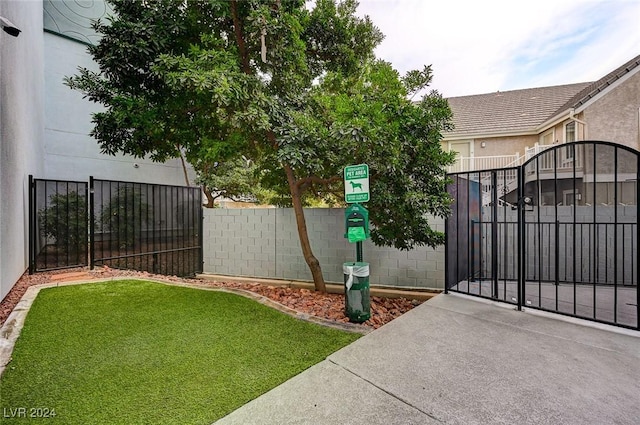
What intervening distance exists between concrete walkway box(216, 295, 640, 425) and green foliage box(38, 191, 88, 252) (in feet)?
19.9

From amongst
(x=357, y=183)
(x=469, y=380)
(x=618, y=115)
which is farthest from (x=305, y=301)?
(x=618, y=115)

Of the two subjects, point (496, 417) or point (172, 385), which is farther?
point (172, 385)

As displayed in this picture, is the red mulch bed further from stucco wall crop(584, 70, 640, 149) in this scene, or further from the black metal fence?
stucco wall crop(584, 70, 640, 149)

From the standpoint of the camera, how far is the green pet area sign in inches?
139

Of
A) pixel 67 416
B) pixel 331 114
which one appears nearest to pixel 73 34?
pixel 331 114

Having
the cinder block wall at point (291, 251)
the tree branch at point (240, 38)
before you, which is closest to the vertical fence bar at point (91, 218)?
the cinder block wall at point (291, 251)

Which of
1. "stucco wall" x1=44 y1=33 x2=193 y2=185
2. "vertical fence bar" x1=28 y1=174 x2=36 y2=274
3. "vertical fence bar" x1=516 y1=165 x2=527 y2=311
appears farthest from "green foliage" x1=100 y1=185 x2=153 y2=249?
"vertical fence bar" x1=516 y1=165 x2=527 y2=311

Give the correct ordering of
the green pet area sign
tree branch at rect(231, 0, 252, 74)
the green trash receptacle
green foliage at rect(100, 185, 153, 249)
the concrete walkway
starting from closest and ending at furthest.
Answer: the concrete walkway, the green pet area sign, the green trash receptacle, tree branch at rect(231, 0, 252, 74), green foliage at rect(100, 185, 153, 249)

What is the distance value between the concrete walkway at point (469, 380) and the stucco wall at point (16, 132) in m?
4.12

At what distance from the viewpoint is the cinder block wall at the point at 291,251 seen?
5.39 meters

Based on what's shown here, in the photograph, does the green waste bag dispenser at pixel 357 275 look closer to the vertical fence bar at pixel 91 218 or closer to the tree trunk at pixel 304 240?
the tree trunk at pixel 304 240

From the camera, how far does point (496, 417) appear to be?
1.95m

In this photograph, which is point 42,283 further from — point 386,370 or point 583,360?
point 583,360

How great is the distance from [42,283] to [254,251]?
11.6 feet
